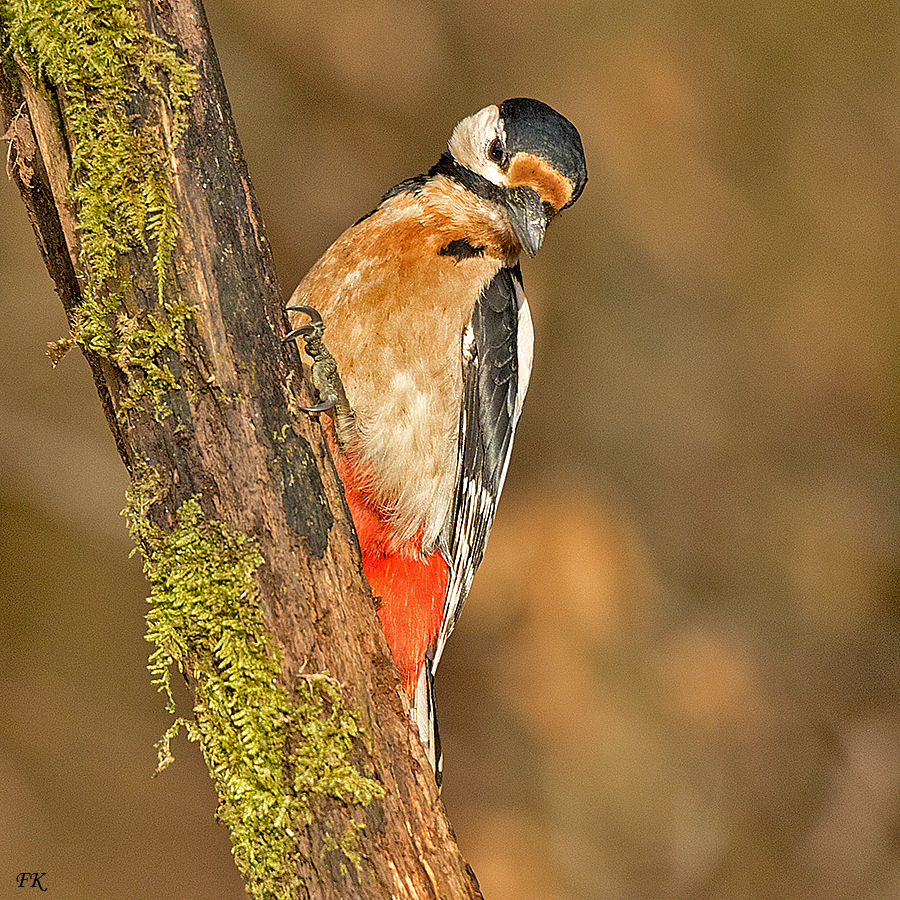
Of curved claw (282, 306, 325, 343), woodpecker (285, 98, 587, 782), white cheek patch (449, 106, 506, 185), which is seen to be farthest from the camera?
white cheek patch (449, 106, 506, 185)

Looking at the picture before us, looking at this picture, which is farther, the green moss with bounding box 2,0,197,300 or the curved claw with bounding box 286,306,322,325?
the curved claw with bounding box 286,306,322,325

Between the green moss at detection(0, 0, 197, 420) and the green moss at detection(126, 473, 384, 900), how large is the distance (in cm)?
24

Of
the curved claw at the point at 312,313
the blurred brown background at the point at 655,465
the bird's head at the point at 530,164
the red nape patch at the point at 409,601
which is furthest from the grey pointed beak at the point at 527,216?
the blurred brown background at the point at 655,465

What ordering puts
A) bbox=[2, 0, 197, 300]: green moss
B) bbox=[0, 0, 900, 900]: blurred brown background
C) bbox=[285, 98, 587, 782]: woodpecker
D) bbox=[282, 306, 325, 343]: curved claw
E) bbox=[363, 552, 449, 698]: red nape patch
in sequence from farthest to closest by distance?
bbox=[0, 0, 900, 900]: blurred brown background < bbox=[363, 552, 449, 698]: red nape patch < bbox=[285, 98, 587, 782]: woodpecker < bbox=[282, 306, 325, 343]: curved claw < bbox=[2, 0, 197, 300]: green moss

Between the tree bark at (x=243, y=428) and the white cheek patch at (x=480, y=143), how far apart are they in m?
1.10

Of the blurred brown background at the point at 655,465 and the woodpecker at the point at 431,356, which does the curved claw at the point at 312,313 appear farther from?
the blurred brown background at the point at 655,465

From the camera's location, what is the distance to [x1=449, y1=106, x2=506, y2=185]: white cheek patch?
2555 millimetres

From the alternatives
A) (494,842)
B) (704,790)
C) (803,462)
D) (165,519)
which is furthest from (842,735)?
(165,519)

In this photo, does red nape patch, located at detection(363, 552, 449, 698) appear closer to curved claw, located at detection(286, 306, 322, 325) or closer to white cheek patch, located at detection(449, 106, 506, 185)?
curved claw, located at detection(286, 306, 322, 325)

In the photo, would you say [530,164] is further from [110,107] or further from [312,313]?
[110,107]

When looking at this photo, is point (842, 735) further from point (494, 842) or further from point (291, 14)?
point (291, 14)

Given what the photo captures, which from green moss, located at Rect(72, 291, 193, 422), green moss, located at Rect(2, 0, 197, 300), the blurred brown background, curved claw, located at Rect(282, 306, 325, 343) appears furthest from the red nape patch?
the blurred brown background

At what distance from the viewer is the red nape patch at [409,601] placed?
2.38 meters

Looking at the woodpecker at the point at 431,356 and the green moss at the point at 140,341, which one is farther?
the woodpecker at the point at 431,356
